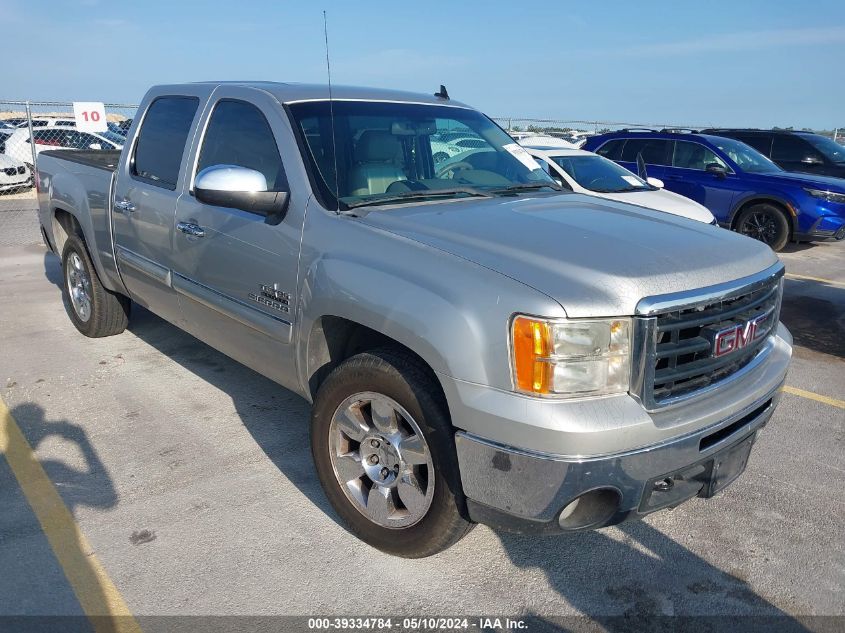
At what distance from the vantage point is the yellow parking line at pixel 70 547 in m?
2.53

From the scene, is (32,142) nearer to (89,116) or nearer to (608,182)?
(89,116)

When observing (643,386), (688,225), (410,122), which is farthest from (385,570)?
(410,122)

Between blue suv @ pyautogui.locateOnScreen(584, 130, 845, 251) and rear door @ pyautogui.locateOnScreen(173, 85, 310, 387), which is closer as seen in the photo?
rear door @ pyautogui.locateOnScreen(173, 85, 310, 387)

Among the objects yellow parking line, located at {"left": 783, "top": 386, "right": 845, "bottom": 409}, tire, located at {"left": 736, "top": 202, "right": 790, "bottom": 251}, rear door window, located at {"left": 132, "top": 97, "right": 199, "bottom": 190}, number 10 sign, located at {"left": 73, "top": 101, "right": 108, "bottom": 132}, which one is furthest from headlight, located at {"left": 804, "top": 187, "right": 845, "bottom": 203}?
number 10 sign, located at {"left": 73, "top": 101, "right": 108, "bottom": 132}

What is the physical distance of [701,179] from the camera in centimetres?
1073

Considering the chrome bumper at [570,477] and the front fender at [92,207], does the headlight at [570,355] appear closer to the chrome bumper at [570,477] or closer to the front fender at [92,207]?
the chrome bumper at [570,477]

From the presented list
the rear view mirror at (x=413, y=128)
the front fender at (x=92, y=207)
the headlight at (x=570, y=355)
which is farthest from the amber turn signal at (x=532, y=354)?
the front fender at (x=92, y=207)

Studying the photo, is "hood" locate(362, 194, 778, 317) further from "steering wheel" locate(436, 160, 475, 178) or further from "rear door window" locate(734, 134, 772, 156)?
"rear door window" locate(734, 134, 772, 156)

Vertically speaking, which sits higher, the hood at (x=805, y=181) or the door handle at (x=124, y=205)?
the door handle at (x=124, y=205)

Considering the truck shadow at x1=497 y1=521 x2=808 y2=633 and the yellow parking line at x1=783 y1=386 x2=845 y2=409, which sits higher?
the truck shadow at x1=497 y1=521 x2=808 y2=633

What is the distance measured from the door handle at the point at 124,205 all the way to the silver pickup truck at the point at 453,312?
305mm

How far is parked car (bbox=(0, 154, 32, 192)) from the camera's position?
568 inches

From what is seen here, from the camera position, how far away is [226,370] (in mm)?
4957

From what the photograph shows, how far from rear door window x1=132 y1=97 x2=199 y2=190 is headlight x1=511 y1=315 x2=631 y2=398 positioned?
8.51 feet
